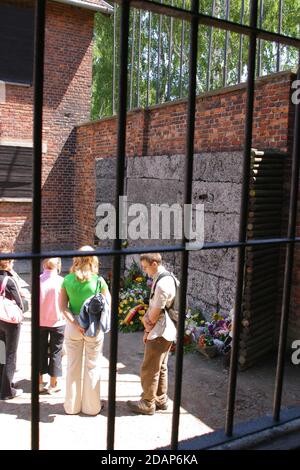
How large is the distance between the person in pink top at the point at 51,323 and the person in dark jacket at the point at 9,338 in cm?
27

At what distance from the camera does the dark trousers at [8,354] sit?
4.77 meters

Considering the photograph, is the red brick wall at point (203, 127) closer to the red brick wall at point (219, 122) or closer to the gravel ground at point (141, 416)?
the red brick wall at point (219, 122)

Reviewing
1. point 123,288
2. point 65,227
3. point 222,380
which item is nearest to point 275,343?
point 222,380

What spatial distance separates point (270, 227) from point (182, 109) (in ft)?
10.9

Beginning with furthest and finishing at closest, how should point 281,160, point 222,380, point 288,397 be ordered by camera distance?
point 281,160
point 222,380
point 288,397

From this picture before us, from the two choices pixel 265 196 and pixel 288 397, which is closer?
pixel 288 397

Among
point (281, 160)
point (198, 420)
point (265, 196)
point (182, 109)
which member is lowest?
point (198, 420)

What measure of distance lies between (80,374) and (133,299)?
3.76m

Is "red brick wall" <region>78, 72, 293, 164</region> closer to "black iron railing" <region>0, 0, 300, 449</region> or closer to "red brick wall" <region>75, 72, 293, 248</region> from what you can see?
"red brick wall" <region>75, 72, 293, 248</region>

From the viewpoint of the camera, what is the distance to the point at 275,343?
641 centimetres

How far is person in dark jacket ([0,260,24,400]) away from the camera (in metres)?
4.70

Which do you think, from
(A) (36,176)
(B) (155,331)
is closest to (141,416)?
(B) (155,331)

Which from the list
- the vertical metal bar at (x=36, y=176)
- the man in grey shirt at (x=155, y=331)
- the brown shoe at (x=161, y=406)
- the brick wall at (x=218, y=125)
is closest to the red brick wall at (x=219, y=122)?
the brick wall at (x=218, y=125)

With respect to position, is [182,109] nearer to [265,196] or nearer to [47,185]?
[265,196]
